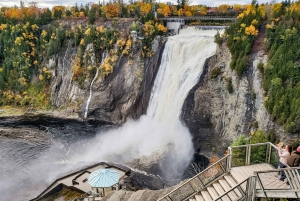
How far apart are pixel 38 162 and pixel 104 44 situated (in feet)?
79.8

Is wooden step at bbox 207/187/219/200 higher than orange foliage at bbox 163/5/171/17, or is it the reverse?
orange foliage at bbox 163/5/171/17

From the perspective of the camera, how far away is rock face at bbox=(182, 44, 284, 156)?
3186 cm

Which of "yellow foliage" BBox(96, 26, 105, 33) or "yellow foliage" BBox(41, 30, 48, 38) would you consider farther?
"yellow foliage" BBox(41, 30, 48, 38)

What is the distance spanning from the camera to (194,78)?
37938 millimetres

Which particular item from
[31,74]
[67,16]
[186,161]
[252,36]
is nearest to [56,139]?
[186,161]

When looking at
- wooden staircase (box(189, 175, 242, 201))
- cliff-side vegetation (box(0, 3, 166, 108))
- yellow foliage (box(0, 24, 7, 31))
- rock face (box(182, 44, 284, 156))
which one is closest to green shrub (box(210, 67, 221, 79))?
rock face (box(182, 44, 284, 156))

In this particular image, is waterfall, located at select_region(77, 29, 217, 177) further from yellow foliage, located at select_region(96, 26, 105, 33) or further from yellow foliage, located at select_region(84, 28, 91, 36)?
yellow foliage, located at select_region(84, 28, 91, 36)

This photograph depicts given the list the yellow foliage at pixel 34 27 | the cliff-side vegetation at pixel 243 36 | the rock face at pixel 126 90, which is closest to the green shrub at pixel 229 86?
the cliff-side vegetation at pixel 243 36

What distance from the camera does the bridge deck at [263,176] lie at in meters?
12.6

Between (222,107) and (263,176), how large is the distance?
882 inches

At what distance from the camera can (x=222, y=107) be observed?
35.2 meters

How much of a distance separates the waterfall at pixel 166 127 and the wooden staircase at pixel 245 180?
16.4m

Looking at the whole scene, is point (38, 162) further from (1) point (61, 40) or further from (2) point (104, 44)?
(1) point (61, 40)

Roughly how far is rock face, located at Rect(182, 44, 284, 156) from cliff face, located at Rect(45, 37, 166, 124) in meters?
10.4
